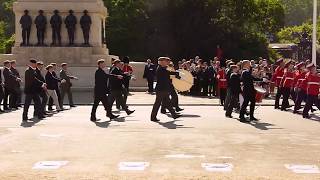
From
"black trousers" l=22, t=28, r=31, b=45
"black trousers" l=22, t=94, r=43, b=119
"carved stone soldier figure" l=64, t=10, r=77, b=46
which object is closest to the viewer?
"black trousers" l=22, t=94, r=43, b=119

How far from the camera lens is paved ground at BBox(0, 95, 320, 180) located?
368 inches

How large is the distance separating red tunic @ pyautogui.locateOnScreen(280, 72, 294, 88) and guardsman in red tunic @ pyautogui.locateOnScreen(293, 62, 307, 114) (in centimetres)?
90

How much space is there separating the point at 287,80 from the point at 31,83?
914 centimetres

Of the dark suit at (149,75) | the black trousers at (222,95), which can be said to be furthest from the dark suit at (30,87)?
the dark suit at (149,75)

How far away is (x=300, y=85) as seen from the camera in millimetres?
19609

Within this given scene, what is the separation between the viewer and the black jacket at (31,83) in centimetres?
1770

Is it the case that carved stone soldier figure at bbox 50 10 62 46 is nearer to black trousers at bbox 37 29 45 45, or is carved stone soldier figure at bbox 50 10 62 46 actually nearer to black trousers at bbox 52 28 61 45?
black trousers at bbox 52 28 61 45

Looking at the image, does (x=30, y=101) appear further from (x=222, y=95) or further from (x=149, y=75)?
(x=149, y=75)

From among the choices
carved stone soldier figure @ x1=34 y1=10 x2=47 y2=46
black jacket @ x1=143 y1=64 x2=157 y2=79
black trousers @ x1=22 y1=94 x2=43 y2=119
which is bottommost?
black trousers @ x1=22 y1=94 x2=43 y2=119

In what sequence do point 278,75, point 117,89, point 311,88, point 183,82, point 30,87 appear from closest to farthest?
point 30,87 < point 311,88 < point 117,89 < point 183,82 < point 278,75

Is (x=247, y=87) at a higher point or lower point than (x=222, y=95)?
higher

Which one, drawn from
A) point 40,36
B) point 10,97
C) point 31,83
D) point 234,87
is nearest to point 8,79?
point 10,97

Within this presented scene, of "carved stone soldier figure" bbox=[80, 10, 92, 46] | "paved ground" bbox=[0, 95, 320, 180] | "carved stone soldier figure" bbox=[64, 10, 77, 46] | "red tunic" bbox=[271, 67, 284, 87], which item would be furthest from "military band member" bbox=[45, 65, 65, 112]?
"carved stone soldier figure" bbox=[80, 10, 92, 46]

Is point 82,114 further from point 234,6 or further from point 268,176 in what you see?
point 234,6
